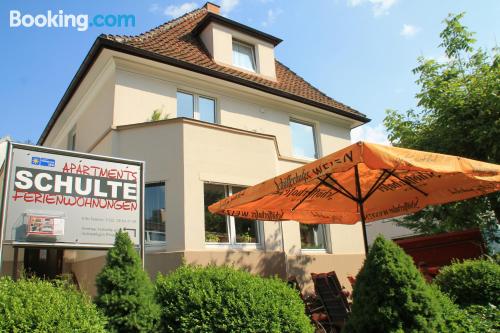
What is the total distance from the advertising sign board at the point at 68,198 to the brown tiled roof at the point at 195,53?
233 inches

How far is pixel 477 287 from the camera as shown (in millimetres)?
5918

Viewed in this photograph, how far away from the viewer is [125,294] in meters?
5.14

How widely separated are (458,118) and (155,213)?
32.7ft

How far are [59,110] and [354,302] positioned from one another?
46.4 feet

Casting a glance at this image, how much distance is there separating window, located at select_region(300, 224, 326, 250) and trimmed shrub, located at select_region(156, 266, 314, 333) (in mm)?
7696

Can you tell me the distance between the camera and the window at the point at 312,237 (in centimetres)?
1312

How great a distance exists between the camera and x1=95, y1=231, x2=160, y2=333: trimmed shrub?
501cm

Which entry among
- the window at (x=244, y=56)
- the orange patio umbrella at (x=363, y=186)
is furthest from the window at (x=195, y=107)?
the orange patio umbrella at (x=363, y=186)

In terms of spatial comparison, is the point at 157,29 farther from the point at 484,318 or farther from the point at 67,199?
the point at 484,318

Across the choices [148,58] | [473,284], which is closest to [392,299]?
[473,284]

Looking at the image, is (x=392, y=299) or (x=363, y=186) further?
(x=363, y=186)

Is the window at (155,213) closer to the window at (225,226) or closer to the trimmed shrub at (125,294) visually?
the window at (225,226)

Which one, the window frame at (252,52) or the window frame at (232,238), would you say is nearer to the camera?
the window frame at (232,238)

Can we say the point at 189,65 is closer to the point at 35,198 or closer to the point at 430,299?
the point at 35,198
